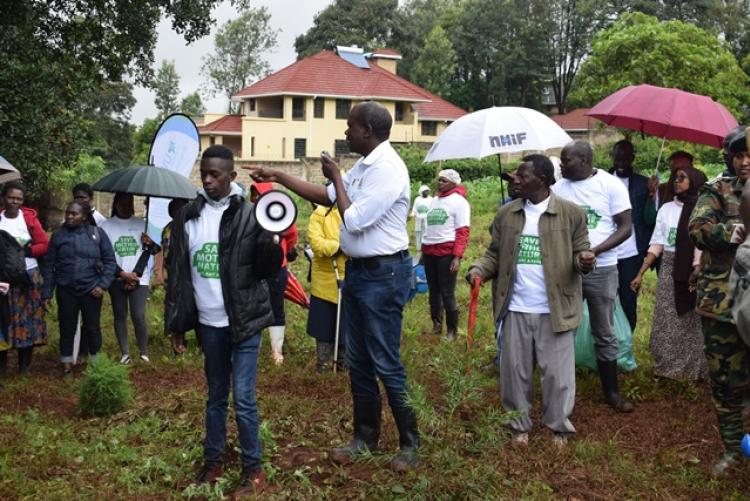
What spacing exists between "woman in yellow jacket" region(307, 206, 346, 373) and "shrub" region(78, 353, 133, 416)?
2.05 meters

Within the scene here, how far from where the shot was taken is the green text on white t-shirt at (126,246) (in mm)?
8633

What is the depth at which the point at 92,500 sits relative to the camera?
16.3ft

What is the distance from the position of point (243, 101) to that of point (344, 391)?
45.1 metres

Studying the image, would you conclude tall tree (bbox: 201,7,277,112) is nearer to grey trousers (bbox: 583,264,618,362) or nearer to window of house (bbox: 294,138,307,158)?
window of house (bbox: 294,138,307,158)

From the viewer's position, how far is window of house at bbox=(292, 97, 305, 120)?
160 ft

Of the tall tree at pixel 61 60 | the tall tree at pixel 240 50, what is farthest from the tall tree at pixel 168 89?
the tall tree at pixel 61 60

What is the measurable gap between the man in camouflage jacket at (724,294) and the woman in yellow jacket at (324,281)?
3.47 m

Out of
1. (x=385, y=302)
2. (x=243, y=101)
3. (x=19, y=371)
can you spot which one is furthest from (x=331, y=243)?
(x=243, y=101)

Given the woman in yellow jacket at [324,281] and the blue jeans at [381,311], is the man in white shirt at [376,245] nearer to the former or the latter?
the blue jeans at [381,311]

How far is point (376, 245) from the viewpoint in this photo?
16.5ft

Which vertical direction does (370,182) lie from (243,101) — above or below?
below

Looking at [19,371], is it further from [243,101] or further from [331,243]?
[243,101]

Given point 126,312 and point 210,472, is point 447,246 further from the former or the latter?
point 210,472

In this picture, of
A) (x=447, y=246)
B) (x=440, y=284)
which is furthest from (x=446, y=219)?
(x=440, y=284)
